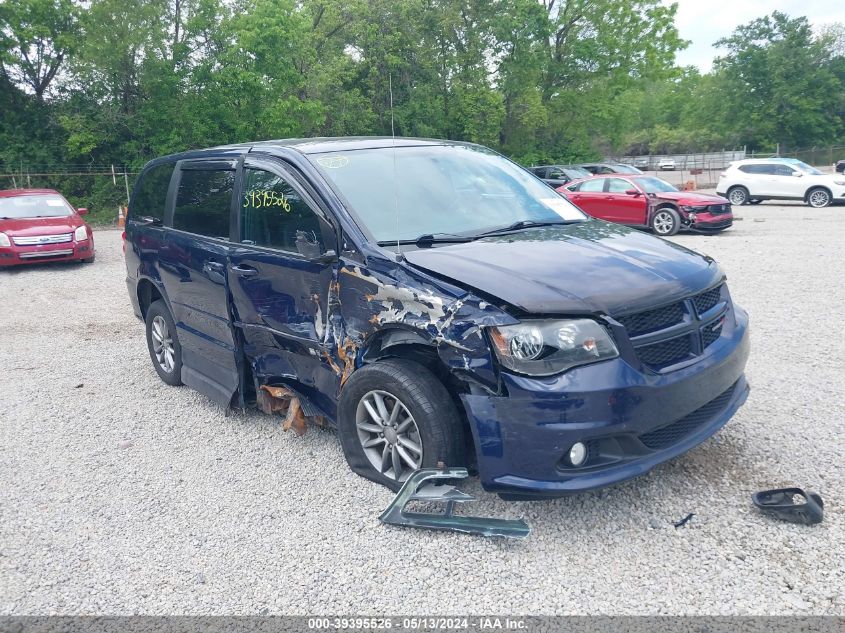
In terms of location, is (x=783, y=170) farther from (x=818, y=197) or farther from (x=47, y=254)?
(x=47, y=254)

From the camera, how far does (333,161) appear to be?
423 centimetres

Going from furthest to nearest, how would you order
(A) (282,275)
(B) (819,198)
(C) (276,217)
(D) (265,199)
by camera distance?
(B) (819,198) → (D) (265,199) → (C) (276,217) → (A) (282,275)

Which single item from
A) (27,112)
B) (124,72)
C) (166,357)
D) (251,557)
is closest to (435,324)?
(251,557)

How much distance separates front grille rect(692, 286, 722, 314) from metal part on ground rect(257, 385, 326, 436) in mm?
2258

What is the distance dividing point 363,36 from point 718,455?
34823mm

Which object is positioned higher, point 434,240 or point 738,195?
point 434,240

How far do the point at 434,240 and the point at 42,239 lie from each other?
11.6m

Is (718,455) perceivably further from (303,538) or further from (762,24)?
(762,24)

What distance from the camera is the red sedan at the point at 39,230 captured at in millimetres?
12742

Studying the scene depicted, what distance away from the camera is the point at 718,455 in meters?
3.98

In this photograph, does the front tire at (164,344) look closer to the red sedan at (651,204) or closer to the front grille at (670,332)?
the front grille at (670,332)

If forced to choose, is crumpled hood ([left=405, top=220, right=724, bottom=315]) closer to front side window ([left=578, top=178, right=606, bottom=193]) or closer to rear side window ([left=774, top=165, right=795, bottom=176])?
front side window ([left=578, top=178, right=606, bottom=193])

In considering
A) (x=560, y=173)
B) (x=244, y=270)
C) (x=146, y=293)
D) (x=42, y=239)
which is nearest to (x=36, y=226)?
(x=42, y=239)

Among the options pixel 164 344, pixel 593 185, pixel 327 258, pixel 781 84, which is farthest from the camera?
pixel 781 84
